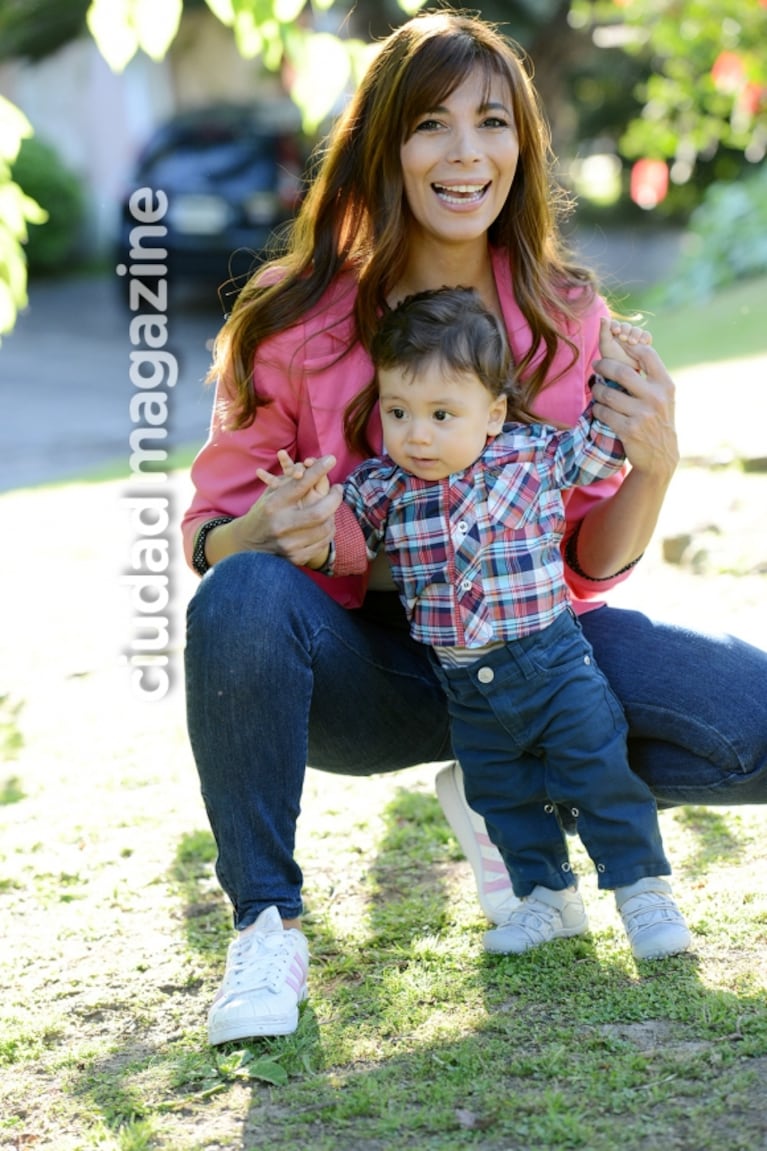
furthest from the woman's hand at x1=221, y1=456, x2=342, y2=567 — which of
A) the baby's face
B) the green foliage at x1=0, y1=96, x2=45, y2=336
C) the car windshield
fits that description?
the car windshield

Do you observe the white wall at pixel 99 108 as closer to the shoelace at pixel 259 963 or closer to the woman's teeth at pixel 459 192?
the woman's teeth at pixel 459 192

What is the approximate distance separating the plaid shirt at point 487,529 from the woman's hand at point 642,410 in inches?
1.0

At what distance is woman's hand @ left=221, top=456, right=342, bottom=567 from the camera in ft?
7.83

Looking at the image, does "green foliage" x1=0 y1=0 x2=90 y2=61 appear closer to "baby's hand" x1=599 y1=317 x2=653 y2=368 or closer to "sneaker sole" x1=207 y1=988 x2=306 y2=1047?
"baby's hand" x1=599 y1=317 x2=653 y2=368

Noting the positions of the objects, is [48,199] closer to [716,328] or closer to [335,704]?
[716,328]

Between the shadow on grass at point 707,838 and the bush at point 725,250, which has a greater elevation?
the bush at point 725,250

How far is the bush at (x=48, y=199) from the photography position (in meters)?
17.1

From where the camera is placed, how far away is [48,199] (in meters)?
17.3

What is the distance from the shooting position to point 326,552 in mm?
2438

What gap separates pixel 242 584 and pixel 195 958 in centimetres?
73

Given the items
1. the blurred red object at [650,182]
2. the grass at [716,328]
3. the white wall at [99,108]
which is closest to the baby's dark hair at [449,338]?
the grass at [716,328]

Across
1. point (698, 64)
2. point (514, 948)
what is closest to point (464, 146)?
point (514, 948)

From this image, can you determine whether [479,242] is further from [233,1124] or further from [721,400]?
[721,400]

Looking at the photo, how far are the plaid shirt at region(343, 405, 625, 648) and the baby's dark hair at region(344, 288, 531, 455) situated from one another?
5.0 inches
